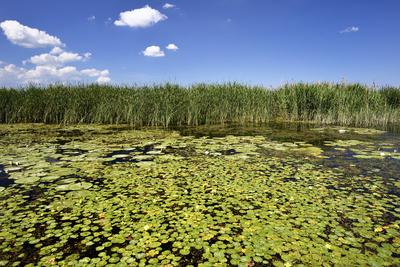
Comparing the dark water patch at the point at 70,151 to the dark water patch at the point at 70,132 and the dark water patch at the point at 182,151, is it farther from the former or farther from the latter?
the dark water patch at the point at 70,132

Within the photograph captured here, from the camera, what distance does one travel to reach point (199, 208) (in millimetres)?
3230

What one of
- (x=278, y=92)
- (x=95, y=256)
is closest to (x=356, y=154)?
(x=95, y=256)

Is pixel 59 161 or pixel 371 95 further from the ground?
pixel 371 95

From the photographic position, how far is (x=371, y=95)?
12578 millimetres

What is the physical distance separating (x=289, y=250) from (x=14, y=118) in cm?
1275

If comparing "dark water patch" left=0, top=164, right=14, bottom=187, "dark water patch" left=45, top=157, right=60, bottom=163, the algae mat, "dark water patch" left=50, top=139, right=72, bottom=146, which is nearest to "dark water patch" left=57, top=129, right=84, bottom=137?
"dark water patch" left=50, top=139, right=72, bottom=146

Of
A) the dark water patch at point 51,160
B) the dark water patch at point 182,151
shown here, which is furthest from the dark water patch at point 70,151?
the dark water patch at point 182,151

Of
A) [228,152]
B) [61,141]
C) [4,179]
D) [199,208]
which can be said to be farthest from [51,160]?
[199,208]

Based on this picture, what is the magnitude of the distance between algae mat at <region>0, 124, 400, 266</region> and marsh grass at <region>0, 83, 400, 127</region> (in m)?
5.46

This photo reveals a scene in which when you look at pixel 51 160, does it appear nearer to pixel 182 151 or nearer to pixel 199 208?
pixel 182 151

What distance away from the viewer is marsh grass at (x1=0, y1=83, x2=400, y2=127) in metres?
11.4

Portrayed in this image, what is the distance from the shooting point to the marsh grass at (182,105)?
1138 centimetres

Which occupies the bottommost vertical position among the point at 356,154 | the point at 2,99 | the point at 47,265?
the point at 47,265

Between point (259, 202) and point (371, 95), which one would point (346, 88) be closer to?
point (371, 95)
